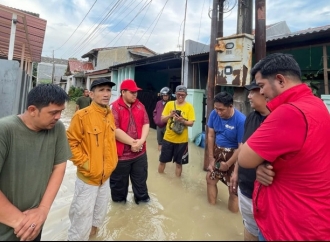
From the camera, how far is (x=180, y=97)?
4.27 metres

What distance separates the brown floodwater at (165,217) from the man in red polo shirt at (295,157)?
1.11 meters

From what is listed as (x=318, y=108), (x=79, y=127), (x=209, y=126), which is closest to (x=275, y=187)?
(x=318, y=108)

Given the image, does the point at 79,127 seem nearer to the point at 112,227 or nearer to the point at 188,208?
the point at 112,227

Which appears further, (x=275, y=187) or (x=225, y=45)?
(x=225, y=45)

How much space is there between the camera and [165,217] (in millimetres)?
3055

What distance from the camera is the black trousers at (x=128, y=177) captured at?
304 centimetres

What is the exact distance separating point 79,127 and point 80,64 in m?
30.8

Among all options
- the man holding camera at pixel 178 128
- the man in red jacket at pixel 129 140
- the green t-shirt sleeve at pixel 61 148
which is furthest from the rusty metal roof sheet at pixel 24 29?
the man holding camera at pixel 178 128

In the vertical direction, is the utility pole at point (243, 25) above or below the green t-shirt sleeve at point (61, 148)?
above

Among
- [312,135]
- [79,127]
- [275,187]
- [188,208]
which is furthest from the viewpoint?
[188,208]

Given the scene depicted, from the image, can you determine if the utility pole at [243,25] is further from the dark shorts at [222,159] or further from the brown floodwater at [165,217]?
the brown floodwater at [165,217]

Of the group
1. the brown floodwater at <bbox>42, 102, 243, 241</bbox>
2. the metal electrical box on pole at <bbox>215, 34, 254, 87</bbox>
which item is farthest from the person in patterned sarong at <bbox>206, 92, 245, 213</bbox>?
the metal electrical box on pole at <bbox>215, 34, 254, 87</bbox>

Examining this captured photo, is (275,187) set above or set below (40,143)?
below

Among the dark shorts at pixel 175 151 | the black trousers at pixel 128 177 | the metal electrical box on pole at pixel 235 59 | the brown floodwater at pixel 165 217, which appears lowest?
the brown floodwater at pixel 165 217
